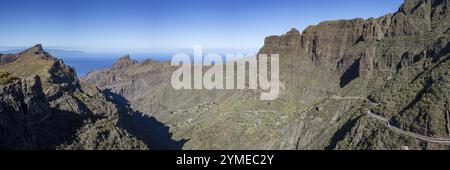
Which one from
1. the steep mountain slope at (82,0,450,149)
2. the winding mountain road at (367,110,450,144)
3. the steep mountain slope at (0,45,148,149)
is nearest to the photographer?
the winding mountain road at (367,110,450,144)

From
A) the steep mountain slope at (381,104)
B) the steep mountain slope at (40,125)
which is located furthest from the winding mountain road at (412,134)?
the steep mountain slope at (40,125)

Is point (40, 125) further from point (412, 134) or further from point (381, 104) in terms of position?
point (381, 104)

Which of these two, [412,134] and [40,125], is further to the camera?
[40,125]

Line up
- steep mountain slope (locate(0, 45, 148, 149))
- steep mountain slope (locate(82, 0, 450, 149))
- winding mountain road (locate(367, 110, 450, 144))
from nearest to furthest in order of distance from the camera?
winding mountain road (locate(367, 110, 450, 144))
steep mountain slope (locate(0, 45, 148, 149))
steep mountain slope (locate(82, 0, 450, 149))

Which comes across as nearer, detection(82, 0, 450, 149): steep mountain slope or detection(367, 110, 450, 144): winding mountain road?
detection(367, 110, 450, 144): winding mountain road

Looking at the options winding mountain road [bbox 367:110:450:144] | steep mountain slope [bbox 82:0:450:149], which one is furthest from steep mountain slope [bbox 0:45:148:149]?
winding mountain road [bbox 367:110:450:144]

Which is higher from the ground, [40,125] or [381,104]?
[381,104]

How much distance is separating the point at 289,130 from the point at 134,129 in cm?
6596

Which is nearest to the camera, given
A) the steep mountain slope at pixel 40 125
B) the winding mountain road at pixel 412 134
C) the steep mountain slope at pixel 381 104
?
the winding mountain road at pixel 412 134

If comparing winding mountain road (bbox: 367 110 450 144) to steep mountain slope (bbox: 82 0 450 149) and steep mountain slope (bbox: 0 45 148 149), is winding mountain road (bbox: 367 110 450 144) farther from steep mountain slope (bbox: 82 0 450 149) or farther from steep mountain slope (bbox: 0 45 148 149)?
steep mountain slope (bbox: 0 45 148 149)

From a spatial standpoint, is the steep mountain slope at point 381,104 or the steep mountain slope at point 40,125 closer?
the steep mountain slope at point 40,125

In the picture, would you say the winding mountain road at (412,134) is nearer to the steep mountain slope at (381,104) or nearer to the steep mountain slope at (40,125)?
the steep mountain slope at (381,104)

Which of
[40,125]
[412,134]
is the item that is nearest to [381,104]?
[412,134]

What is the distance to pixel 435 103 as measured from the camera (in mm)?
99000
